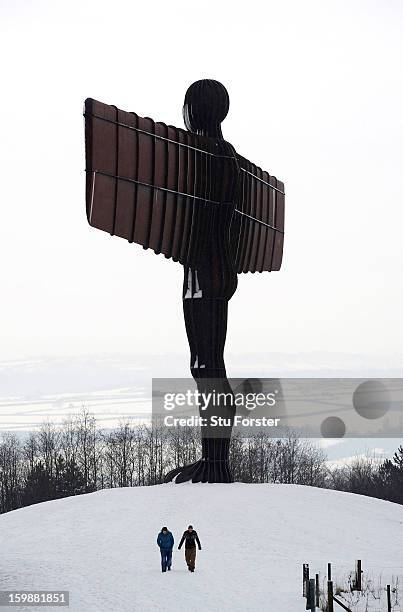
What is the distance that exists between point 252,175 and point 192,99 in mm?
3096

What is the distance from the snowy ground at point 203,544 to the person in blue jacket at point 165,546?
220 mm

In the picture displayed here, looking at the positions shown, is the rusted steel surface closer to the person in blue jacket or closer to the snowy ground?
the snowy ground

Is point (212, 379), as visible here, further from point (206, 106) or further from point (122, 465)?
point (122, 465)

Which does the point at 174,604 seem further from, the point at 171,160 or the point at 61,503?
the point at 171,160

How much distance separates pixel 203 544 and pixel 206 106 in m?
12.6

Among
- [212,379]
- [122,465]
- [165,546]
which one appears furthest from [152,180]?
[122,465]

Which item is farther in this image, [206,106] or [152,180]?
[206,106]

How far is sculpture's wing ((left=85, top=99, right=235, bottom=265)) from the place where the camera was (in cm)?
2178

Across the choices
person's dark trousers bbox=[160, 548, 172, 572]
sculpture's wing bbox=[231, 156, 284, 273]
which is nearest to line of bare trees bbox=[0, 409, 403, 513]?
sculpture's wing bbox=[231, 156, 284, 273]

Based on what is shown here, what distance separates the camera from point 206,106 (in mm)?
25281

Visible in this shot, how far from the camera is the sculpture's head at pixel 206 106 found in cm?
2525

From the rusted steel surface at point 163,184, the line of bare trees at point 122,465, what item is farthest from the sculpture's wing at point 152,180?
the line of bare trees at point 122,465

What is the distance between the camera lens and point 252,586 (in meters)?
15.9

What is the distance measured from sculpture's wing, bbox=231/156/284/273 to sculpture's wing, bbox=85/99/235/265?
4.69 feet
